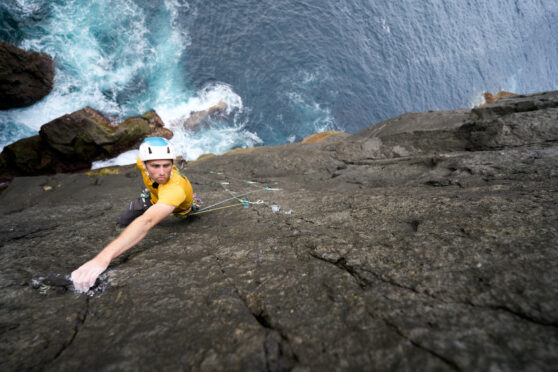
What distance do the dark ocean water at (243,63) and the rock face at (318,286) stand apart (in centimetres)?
1652

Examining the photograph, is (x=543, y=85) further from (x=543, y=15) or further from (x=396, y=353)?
(x=396, y=353)

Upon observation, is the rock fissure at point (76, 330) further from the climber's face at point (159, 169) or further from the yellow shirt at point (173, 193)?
the climber's face at point (159, 169)

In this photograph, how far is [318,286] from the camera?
2.39 meters

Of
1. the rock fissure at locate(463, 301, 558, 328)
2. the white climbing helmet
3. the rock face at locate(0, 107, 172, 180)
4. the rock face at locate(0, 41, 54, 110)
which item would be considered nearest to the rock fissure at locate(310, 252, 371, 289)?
the rock fissure at locate(463, 301, 558, 328)

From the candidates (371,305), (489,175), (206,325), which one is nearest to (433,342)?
(371,305)

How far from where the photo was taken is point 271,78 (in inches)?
1016

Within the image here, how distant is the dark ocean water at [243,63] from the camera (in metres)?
17.0

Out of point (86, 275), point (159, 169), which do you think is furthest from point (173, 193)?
point (86, 275)

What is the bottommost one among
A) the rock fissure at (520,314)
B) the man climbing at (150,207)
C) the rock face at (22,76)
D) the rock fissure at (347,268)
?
the rock fissure at (520,314)

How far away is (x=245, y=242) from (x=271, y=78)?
2533 cm

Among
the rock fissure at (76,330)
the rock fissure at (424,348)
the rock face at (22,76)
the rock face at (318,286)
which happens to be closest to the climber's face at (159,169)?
the rock face at (318,286)

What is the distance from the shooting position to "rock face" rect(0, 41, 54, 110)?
45.9 ft

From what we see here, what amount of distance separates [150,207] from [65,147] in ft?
50.6

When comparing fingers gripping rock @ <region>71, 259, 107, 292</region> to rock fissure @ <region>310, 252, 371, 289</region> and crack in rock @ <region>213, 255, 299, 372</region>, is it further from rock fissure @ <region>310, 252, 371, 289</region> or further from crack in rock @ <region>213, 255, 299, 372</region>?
rock fissure @ <region>310, 252, 371, 289</region>
